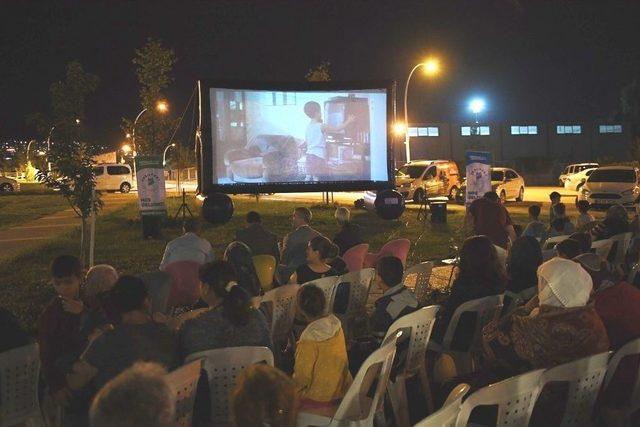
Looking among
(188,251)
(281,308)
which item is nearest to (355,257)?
(188,251)

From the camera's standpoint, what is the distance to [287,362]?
17.4 feet

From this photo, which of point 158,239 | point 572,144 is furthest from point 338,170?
point 572,144

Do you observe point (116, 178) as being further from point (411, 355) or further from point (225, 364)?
point (225, 364)

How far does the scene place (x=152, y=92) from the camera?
2502 cm

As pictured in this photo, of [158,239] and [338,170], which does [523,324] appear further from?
[158,239]

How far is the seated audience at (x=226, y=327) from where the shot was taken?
3.67 meters

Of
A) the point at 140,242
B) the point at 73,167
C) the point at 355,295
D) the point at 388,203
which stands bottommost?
the point at 140,242

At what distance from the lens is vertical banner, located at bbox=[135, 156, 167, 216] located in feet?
47.2

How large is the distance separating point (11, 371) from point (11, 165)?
78246mm

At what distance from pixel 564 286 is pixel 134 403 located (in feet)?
8.82

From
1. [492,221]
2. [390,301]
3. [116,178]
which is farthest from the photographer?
[116,178]

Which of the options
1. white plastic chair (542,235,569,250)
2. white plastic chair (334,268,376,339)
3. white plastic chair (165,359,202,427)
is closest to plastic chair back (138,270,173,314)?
white plastic chair (334,268,376,339)

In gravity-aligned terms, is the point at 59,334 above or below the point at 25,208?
above

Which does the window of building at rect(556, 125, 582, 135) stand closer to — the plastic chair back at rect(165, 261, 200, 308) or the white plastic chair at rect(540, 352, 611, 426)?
the plastic chair back at rect(165, 261, 200, 308)
